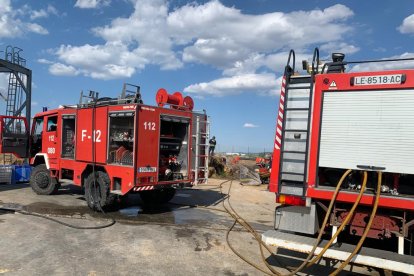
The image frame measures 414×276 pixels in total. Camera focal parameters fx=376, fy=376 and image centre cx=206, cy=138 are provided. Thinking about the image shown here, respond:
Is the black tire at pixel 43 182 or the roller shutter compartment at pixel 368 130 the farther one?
the black tire at pixel 43 182

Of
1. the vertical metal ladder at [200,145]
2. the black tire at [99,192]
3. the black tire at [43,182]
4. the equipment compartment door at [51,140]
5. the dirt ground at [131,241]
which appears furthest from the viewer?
the black tire at [43,182]

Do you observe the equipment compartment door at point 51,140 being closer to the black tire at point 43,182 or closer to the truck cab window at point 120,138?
the black tire at point 43,182

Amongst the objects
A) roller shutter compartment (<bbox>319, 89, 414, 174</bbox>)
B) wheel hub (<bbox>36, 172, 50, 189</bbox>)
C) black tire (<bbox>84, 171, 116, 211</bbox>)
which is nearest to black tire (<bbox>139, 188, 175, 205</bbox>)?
black tire (<bbox>84, 171, 116, 211</bbox>)

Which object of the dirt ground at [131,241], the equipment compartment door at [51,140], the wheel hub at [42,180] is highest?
the equipment compartment door at [51,140]

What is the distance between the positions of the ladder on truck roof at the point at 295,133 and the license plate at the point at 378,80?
66 centimetres

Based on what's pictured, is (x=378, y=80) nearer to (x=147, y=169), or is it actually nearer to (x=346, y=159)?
(x=346, y=159)

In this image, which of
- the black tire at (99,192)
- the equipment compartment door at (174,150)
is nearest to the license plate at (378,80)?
the equipment compartment door at (174,150)

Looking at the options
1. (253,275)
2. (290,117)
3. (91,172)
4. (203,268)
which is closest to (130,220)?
(91,172)

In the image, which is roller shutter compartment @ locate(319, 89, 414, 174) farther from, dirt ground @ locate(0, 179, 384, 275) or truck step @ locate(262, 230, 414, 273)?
dirt ground @ locate(0, 179, 384, 275)

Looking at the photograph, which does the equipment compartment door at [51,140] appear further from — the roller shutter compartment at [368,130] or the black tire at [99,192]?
the roller shutter compartment at [368,130]

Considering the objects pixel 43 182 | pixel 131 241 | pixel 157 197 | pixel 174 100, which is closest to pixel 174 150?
pixel 174 100

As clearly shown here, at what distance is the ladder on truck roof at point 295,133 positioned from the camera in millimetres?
5457

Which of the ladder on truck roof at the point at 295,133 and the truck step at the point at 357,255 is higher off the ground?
the ladder on truck roof at the point at 295,133

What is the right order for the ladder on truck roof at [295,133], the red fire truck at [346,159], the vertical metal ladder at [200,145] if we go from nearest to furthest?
the red fire truck at [346,159], the ladder on truck roof at [295,133], the vertical metal ladder at [200,145]
